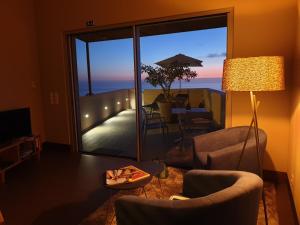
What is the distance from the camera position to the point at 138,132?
3912 mm

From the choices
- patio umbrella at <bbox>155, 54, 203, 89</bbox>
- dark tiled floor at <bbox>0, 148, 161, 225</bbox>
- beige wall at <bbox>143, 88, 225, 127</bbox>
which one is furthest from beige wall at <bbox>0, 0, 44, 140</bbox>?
patio umbrella at <bbox>155, 54, 203, 89</bbox>

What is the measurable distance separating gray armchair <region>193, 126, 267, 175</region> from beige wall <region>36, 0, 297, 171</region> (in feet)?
1.44

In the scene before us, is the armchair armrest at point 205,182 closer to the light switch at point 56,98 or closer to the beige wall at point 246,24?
the beige wall at point 246,24

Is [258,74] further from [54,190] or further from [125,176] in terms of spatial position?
[54,190]

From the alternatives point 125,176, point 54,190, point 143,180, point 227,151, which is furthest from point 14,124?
point 227,151

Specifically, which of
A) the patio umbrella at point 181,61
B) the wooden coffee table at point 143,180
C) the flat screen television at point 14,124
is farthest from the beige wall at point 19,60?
the wooden coffee table at point 143,180

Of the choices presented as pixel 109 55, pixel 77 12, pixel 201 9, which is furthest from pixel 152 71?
pixel 77 12

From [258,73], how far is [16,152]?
3382 millimetres

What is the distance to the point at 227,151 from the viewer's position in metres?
2.39

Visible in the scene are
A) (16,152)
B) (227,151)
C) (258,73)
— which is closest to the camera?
(258,73)

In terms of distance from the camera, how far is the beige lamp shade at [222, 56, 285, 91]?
6.56ft

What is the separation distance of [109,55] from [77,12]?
90 cm

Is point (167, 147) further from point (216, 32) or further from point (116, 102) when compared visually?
point (116, 102)

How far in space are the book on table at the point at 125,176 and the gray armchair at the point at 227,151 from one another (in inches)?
27.1
